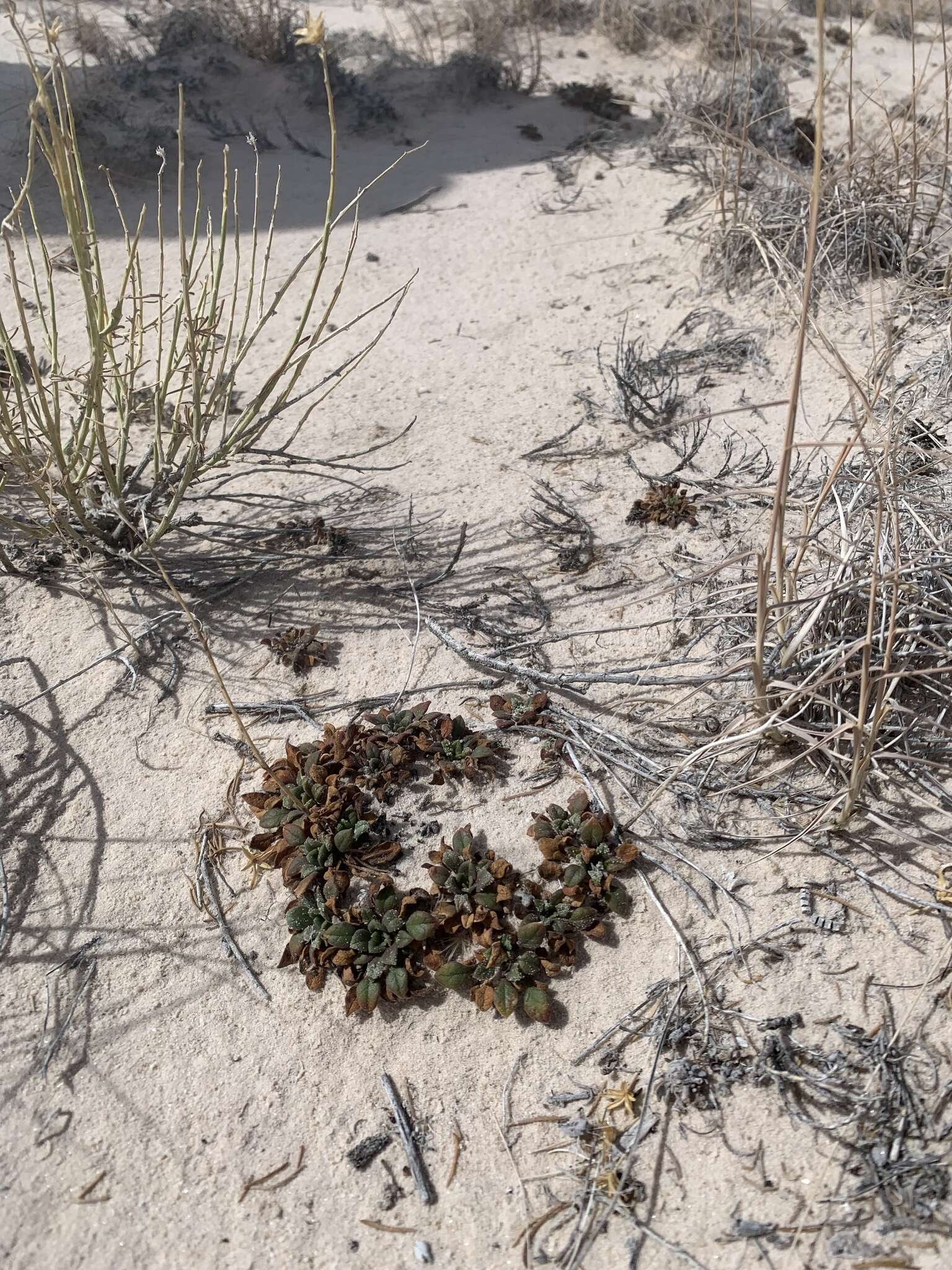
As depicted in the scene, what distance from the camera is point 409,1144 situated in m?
1.98

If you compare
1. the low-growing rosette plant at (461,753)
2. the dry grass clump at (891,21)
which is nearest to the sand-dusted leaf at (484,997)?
the low-growing rosette plant at (461,753)

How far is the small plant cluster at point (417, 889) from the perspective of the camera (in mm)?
2184

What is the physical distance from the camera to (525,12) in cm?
822

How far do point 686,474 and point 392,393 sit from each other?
1.44m

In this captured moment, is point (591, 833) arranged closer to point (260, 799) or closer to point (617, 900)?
point (617, 900)

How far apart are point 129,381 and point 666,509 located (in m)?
1.85

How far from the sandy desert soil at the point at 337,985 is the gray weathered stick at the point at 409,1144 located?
0.02m

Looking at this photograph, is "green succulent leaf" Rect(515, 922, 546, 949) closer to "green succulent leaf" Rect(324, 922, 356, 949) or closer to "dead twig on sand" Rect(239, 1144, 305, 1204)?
"green succulent leaf" Rect(324, 922, 356, 949)

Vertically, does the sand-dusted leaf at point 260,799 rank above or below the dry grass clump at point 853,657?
below

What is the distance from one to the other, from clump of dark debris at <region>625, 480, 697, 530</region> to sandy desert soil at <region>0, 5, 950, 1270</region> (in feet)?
0.17

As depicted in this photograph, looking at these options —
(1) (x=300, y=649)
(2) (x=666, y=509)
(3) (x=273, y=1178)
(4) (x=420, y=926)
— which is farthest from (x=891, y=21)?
(3) (x=273, y=1178)

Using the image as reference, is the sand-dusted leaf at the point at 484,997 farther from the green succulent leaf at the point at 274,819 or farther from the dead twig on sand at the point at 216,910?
the green succulent leaf at the point at 274,819

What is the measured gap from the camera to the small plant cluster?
2184 millimetres

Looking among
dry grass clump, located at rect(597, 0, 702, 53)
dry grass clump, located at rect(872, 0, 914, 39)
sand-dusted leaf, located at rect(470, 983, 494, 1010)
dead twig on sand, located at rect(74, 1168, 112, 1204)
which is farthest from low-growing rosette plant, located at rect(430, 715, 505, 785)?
dry grass clump, located at rect(872, 0, 914, 39)
